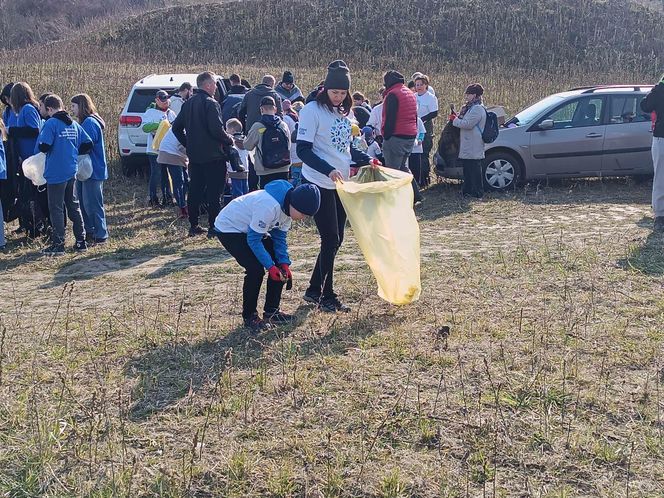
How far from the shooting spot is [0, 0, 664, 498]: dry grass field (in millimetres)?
3771

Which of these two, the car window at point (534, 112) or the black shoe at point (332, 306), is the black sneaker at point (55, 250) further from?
the car window at point (534, 112)

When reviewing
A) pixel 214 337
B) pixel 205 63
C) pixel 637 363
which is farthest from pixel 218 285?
pixel 205 63

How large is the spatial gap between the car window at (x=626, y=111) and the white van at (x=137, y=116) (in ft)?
19.5

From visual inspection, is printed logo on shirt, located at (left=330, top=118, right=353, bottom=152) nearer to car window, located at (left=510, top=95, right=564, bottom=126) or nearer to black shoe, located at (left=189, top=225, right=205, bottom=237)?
black shoe, located at (left=189, top=225, right=205, bottom=237)

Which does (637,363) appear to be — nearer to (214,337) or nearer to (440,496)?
(440,496)

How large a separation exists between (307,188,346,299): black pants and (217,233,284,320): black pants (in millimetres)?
422

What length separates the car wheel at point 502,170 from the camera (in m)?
12.2

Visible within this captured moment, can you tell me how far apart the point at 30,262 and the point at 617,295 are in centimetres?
578

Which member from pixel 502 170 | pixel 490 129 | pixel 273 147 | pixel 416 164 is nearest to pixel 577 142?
pixel 502 170

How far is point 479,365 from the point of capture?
5.02 metres

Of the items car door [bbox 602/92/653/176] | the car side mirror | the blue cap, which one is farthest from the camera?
the car side mirror

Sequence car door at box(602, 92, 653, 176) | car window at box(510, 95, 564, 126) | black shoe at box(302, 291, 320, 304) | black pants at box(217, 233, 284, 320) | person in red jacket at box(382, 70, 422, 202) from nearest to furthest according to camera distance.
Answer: black pants at box(217, 233, 284, 320), black shoe at box(302, 291, 320, 304), person in red jacket at box(382, 70, 422, 202), car door at box(602, 92, 653, 176), car window at box(510, 95, 564, 126)

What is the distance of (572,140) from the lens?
1210 centimetres

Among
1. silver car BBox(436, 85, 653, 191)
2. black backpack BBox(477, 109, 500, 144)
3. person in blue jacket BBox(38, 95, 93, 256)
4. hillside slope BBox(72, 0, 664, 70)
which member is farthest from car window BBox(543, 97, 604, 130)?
hillside slope BBox(72, 0, 664, 70)
